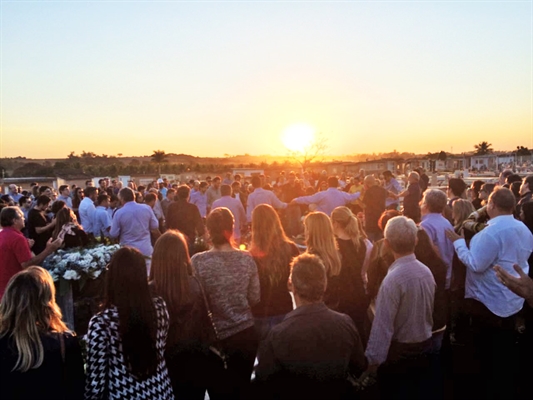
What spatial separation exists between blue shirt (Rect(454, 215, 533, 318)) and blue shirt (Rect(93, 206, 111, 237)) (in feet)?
20.7

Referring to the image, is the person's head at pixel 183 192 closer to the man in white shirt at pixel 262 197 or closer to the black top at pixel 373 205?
the man in white shirt at pixel 262 197

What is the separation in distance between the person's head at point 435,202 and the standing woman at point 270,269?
164 centimetres

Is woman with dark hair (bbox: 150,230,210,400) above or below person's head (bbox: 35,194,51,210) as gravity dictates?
below

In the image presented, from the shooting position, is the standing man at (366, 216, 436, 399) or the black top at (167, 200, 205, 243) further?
the black top at (167, 200, 205, 243)

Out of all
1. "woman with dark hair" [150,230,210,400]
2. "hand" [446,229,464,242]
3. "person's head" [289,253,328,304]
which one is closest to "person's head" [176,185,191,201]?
"woman with dark hair" [150,230,210,400]

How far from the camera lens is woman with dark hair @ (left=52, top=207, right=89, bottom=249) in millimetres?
5824

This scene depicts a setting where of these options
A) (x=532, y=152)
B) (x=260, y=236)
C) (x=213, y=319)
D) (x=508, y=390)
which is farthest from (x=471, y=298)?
(x=532, y=152)

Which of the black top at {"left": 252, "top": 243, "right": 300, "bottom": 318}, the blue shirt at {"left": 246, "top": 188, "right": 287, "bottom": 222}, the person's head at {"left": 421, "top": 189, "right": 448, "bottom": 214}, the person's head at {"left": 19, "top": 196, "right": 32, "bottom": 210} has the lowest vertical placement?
the black top at {"left": 252, "top": 243, "right": 300, "bottom": 318}

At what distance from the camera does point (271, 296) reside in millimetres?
3857

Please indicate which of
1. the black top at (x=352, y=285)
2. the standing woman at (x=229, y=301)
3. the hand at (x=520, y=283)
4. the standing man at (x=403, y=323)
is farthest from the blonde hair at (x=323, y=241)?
the hand at (x=520, y=283)

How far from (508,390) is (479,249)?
1414 millimetres

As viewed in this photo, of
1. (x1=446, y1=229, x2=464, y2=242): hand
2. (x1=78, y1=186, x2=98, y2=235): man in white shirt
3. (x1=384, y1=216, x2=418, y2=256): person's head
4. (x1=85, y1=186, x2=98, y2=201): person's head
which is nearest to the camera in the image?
(x1=384, y1=216, x2=418, y2=256): person's head

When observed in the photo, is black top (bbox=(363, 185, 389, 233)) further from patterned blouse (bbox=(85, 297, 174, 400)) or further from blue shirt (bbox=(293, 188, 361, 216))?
patterned blouse (bbox=(85, 297, 174, 400))

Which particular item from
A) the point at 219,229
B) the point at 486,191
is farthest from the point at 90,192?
the point at 486,191
